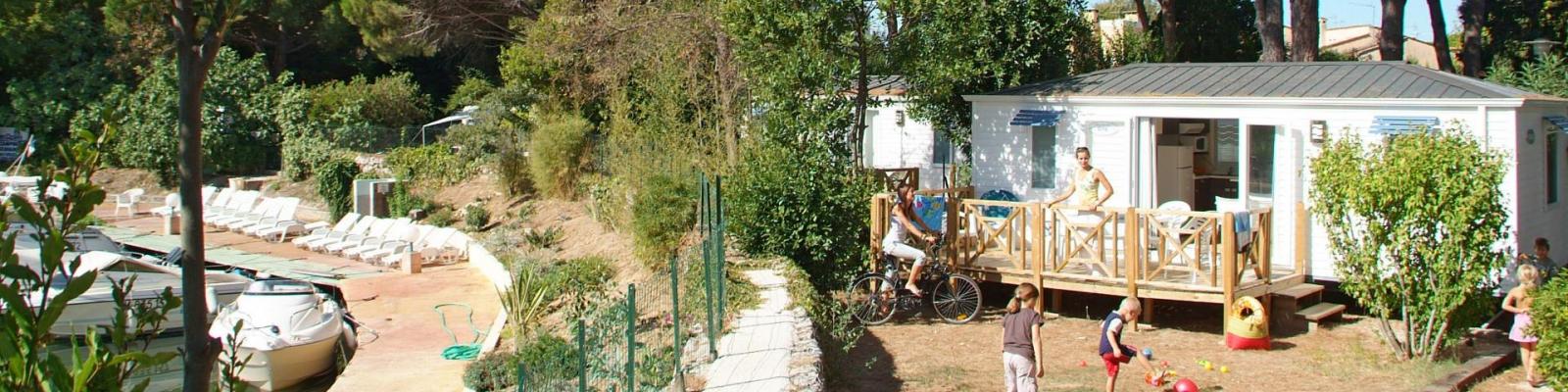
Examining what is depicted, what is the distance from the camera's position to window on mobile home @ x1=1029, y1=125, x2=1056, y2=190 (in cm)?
1448

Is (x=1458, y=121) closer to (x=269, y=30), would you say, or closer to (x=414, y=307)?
(x=414, y=307)

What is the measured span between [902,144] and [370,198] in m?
11.2

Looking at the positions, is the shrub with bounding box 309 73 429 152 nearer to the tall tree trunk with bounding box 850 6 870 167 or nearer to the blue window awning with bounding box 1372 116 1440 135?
the tall tree trunk with bounding box 850 6 870 167

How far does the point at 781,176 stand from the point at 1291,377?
5393 mm

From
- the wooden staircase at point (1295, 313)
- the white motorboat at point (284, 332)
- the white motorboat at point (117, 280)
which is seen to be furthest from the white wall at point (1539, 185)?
the white motorboat at point (117, 280)

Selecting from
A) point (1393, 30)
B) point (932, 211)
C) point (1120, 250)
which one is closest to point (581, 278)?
point (932, 211)

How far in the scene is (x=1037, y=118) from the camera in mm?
14344

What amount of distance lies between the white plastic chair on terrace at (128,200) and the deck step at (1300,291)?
24756 millimetres

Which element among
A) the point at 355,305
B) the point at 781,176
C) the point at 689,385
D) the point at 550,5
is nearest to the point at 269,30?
the point at 550,5

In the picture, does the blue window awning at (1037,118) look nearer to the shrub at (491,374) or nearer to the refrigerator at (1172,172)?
the refrigerator at (1172,172)

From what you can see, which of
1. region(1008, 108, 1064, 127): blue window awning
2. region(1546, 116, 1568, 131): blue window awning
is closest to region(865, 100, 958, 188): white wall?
region(1008, 108, 1064, 127): blue window awning

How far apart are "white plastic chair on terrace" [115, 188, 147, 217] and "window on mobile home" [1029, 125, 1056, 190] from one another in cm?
2169

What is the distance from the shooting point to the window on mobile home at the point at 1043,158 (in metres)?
14.5

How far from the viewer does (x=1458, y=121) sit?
11.1 metres
